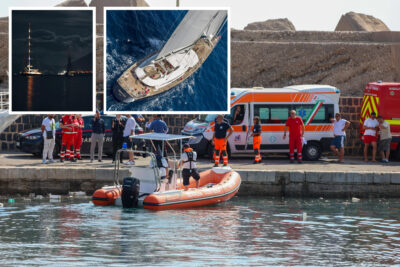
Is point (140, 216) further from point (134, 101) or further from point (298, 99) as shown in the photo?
point (298, 99)

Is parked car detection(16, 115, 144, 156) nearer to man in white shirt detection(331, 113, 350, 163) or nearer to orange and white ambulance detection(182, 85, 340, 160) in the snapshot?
orange and white ambulance detection(182, 85, 340, 160)

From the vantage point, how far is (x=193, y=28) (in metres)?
21.6

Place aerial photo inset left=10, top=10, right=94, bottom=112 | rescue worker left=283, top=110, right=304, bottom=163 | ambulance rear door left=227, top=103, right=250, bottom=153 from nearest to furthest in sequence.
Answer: aerial photo inset left=10, top=10, right=94, bottom=112
rescue worker left=283, top=110, right=304, bottom=163
ambulance rear door left=227, top=103, right=250, bottom=153

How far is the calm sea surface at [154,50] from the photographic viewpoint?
20.6 metres

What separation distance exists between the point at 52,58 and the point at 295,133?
712 inches

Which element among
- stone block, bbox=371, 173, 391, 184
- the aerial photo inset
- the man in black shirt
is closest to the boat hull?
the man in black shirt

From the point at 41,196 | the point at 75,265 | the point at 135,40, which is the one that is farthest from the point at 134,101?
the point at 75,265

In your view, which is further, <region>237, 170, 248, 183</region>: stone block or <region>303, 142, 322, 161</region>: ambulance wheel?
<region>303, 142, 322, 161</region>: ambulance wheel

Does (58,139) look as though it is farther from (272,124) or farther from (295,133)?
(295,133)

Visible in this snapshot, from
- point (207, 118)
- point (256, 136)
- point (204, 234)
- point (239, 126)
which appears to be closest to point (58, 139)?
point (207, 118)

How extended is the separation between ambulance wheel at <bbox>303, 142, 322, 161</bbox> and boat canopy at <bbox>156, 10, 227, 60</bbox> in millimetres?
4917

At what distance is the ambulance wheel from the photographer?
25.7 metres

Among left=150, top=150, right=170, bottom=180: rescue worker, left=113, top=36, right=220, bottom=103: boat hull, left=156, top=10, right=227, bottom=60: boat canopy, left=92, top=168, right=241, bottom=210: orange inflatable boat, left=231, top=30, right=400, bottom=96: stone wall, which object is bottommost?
left=92, top=168, right=241, bottom=210: orange inflatable boat

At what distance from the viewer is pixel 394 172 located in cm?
2205
